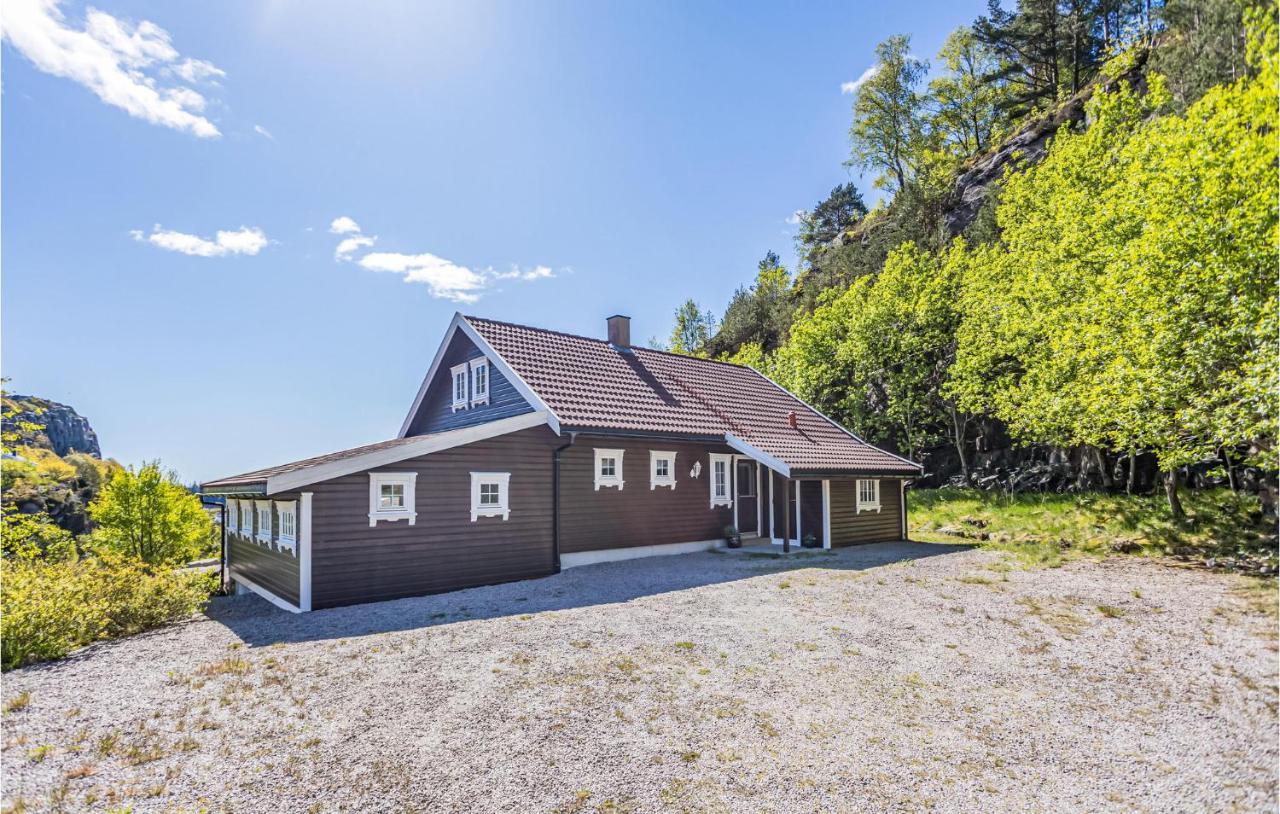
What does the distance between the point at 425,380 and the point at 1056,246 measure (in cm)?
2020

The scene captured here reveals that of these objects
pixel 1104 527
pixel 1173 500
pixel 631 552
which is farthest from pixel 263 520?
pixel 1173 500

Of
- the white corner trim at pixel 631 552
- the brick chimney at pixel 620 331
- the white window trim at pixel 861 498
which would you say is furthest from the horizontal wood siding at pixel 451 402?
the white window trim at pixel 861 498

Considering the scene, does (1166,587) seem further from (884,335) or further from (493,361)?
(884,335)

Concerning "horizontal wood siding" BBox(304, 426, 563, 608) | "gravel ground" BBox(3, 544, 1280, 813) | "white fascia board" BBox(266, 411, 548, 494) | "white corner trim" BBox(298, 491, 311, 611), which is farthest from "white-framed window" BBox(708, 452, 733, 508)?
"white corner trim" BBox(298, 491, 311, 611)

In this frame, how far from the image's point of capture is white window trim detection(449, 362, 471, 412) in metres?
16.5

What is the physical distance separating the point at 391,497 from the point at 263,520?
3443 mm

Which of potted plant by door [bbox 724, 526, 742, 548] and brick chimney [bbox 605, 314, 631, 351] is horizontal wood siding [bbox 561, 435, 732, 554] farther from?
brick chimney [bbox 605, 314, 631, 351]

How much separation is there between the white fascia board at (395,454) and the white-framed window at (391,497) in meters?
0.31

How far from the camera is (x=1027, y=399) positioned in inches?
741

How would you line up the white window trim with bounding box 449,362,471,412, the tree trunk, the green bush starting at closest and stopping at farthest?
the green bush
the tree trunk
the white window trim with bounding box 449,362,471,412

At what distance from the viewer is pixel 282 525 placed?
1090 cm

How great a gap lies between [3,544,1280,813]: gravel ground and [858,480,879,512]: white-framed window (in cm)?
742

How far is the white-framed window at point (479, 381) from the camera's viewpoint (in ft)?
51.1

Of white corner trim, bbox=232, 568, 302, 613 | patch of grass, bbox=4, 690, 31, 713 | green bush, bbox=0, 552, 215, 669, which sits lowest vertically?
white corner trim, bbox=232, 568, 302, 613
